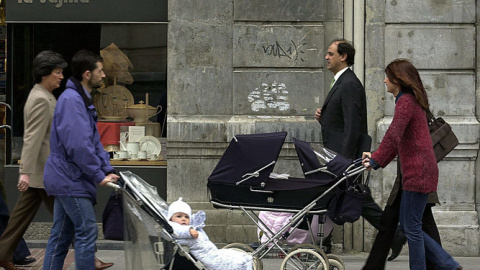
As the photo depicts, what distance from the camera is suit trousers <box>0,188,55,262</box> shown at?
7562mm

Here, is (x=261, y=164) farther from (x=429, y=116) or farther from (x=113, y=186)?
(x=429, y=116)

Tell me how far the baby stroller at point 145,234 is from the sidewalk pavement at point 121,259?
6.57 ft

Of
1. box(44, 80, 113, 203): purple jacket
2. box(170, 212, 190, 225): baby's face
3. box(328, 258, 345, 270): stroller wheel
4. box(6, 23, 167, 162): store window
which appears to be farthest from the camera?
box(6, 23, 167, 162): store window

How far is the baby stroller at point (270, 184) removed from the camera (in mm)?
6996

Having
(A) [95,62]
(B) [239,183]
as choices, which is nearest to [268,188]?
(B) [239,183]

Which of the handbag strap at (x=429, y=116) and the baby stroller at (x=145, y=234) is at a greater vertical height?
the handbag strap at (x=429, y=116)

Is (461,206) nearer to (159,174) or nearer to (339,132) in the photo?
(339,132)

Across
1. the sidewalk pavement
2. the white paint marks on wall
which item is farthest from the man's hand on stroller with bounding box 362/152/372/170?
the white paint marks on wall

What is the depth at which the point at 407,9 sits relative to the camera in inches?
363

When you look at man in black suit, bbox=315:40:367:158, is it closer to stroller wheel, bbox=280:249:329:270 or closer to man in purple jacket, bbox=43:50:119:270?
stroller wheel, bbox=280:249:329:270

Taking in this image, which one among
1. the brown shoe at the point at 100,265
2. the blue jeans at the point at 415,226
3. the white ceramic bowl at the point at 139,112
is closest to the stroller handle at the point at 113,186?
the brown shoe at the point at 100,265

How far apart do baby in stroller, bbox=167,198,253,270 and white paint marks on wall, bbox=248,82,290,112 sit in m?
2.81

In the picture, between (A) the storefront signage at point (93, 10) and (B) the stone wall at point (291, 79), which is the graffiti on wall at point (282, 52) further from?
(A) the storefront signage at point (93, 10)

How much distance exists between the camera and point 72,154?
641 centimetres
